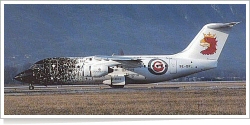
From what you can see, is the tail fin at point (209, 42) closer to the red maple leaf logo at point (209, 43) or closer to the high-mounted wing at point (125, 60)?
the red maple leaf logo at point (209, 43)

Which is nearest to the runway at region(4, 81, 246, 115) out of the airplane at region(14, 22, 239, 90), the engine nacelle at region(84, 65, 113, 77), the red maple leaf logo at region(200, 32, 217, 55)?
the red maple leaf logo at region(200, 32, 217, 55)

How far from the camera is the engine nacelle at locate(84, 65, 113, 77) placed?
123 feet

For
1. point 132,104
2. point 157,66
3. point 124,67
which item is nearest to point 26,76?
point 124,67

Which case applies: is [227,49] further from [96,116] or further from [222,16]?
[96,116]

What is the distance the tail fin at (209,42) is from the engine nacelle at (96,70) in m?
5.25

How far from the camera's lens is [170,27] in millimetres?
38469

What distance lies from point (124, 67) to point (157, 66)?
2269 mm

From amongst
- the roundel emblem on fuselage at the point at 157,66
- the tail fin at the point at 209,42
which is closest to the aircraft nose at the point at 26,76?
the roundel emblem on fuselage at the point at 157,66

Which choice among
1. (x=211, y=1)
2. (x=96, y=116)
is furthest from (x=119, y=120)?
(x=211, y=1)

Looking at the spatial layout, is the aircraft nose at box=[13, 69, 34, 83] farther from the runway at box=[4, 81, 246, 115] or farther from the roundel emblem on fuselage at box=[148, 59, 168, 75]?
the roundel emblem on fuselage at box=[148, 59, 168, 75]

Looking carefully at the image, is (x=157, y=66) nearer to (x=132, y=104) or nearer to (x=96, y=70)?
(x=96, y=70)

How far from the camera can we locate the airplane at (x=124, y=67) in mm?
37031

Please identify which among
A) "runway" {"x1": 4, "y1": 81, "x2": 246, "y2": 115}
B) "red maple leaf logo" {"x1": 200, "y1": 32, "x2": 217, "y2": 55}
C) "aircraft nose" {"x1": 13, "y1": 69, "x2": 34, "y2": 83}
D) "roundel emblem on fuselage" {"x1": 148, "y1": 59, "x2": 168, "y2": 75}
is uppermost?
"red maple leaf logo" {"x1": 200, "y1": 32, "x2": 217, "y2": 55}

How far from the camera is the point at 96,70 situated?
124 ft
